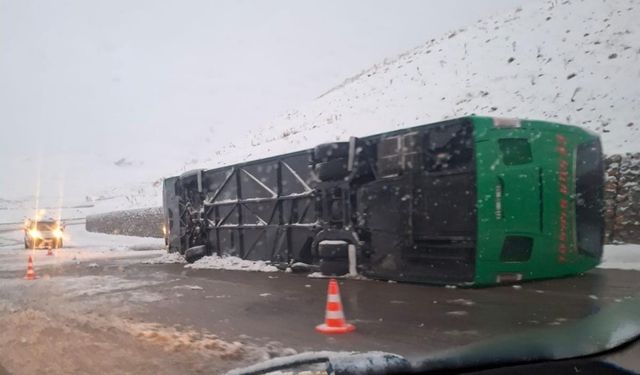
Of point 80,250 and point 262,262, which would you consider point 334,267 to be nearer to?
point 262,262

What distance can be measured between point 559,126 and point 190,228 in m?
9.83

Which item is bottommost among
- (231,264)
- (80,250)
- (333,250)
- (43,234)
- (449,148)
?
(231,264)

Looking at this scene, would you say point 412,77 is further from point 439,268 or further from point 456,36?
point 439,268

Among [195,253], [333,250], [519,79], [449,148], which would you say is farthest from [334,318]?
[519,79]

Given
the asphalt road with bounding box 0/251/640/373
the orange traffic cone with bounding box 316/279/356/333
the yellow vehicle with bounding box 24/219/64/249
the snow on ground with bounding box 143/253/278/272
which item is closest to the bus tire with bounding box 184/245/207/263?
the snow on ground with bounding box 143/253/278/272

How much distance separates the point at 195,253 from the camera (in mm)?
13633

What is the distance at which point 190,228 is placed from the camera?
46.8ft

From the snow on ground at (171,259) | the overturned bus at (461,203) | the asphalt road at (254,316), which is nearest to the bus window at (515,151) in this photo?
the overturned bus at (461,203)

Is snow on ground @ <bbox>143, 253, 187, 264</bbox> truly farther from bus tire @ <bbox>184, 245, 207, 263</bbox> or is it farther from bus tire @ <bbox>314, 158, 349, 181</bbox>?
bus tire @ <bbox>314, 158, 349, 181</bbox>

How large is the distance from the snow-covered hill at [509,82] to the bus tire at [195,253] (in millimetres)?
9880

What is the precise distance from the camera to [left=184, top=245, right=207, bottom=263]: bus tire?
13.6 meters

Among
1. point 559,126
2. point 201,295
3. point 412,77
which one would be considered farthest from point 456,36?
point 201,295

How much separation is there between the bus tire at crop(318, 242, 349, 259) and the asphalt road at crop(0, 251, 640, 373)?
489 millimetres

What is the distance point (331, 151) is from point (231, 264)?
14.8 feet
